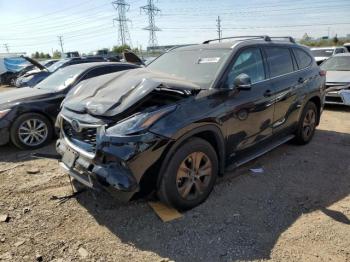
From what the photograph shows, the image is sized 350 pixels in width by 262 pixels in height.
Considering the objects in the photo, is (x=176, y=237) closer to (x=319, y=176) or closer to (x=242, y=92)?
(x=242, y=92)

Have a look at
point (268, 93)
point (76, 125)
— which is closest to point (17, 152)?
point (76, 125)

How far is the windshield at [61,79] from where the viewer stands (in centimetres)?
658

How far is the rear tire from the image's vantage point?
5.54 meters

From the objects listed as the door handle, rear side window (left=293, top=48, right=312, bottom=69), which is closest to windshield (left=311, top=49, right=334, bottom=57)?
rear side window (left=293, top=48, right=312, bottom=69)

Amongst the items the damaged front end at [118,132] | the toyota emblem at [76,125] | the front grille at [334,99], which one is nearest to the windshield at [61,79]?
the damaged front end at [118,132]

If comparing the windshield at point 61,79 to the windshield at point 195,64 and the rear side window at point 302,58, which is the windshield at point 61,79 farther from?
the rear side window at point 302,58

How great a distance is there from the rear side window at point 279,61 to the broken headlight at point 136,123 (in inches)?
87.4

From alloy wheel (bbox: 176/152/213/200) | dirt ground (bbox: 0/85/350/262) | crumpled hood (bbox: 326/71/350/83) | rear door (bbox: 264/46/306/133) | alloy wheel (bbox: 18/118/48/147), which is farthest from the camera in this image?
crumpled hood (bbox: 326/71/350/83)

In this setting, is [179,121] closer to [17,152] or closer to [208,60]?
[208,60]

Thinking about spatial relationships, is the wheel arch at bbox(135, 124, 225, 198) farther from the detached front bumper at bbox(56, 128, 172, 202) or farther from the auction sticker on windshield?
the auction sticker on windshield

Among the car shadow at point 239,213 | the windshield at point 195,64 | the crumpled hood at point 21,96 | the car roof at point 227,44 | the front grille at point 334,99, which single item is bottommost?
the car shadow at point 239,213

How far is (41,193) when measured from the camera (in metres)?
4.24

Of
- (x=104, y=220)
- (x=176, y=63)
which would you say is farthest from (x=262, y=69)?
(x=104, y=220)

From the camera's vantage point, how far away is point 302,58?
5605mm
